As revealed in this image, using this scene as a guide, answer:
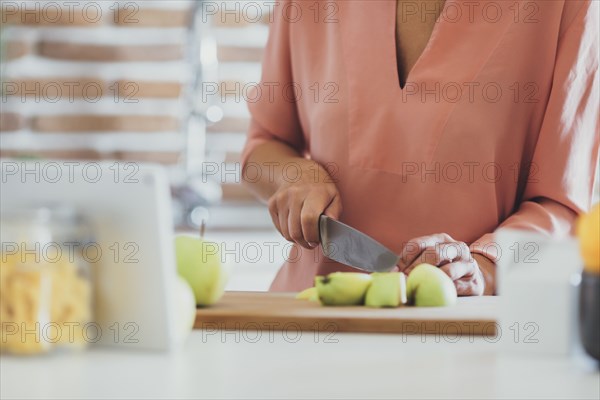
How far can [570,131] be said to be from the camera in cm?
128

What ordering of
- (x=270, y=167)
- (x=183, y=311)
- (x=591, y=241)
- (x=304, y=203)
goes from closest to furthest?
1. (x=591, y=241)
2. (x=183, y=311)
3. (x=304, y=203)
4. (x=270, y=167)

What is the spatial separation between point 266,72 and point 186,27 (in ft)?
5.06

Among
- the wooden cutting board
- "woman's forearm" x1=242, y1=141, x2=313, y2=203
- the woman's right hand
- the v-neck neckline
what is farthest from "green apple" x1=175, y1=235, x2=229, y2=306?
the v-neck neckline

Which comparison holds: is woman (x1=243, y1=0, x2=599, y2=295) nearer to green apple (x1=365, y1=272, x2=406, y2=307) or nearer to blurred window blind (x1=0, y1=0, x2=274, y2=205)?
green apple (x1=365, y1=272, x2=406, y2=307)

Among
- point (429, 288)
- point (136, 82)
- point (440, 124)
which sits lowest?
point (136, 82)

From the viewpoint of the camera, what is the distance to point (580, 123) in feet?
4.21

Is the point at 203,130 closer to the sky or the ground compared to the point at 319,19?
closer to the ground

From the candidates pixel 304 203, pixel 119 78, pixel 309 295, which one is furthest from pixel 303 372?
pixel 119 78

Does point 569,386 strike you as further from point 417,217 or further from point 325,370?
point 417,217

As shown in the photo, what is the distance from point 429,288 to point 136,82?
2.11m

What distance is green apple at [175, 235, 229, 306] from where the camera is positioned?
1016mm

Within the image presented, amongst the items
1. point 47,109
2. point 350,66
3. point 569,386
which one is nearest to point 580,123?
point 350,66

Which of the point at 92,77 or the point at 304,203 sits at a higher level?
the point at 304,203

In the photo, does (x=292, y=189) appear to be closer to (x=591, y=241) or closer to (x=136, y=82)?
(x=591, y=241)
